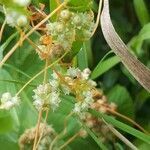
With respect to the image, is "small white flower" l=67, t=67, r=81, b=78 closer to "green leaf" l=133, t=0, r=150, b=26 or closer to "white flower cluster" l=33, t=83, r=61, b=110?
"white flower cluster" l=33, t=83, r=61, b=110

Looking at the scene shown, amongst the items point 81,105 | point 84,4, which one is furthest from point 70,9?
point 81,105

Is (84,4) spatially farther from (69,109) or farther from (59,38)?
(69,109)

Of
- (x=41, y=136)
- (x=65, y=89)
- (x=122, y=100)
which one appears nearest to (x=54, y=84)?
(x=65, y=89)

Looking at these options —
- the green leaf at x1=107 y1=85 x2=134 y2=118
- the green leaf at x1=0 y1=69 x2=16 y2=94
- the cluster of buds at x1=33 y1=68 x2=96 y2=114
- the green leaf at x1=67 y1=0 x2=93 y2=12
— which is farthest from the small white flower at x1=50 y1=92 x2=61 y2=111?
the green leaf at x1=107 y1=85 x2=134 y2=118

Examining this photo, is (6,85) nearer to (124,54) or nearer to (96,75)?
(96,75)

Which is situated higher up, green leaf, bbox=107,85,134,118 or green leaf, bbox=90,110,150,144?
green leaf, bbox=107,85,134,118

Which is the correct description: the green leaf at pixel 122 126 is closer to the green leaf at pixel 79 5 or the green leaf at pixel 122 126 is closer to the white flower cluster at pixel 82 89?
the white flower cluster at pixel 82 89
